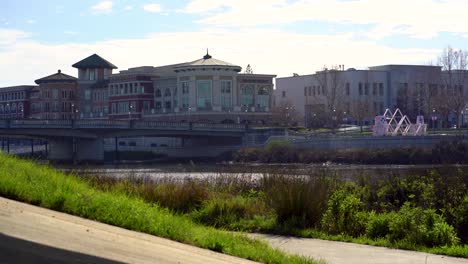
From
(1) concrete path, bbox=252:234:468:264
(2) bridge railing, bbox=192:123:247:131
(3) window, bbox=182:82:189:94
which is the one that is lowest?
(1) concrete path, bbox=252:234:468:264

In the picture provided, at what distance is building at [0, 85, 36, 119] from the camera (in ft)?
496

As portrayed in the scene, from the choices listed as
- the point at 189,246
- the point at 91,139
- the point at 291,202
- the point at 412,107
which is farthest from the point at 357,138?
the point at 189,246

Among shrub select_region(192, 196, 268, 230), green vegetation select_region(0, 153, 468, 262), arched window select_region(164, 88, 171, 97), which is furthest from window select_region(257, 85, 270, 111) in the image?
shrub select_region(192, 196, 268, 230)

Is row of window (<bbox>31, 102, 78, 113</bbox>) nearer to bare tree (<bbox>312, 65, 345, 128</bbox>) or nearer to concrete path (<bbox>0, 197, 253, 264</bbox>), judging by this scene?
bare tree (<bbox>312, 65, 345, 128</bbox>)

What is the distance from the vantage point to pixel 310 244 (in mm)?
15023

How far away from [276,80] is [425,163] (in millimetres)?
67317

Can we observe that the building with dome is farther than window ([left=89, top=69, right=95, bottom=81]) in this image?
No

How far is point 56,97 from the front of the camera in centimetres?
14275

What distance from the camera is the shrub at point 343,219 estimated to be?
16.7 m

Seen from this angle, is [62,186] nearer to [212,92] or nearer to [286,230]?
[286,230]

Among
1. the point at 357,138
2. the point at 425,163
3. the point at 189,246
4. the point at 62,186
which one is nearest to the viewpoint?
the point at 189,246

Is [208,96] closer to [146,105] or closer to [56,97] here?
[146,105]

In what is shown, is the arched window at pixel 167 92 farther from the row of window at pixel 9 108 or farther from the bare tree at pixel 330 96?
the row of window at pixel 9 108

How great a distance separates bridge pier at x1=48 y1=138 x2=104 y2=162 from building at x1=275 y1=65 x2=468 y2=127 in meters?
37.7
